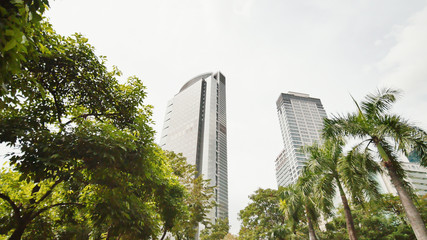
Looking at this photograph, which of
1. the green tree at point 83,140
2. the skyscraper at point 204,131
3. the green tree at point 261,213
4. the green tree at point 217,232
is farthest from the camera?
the skyscraper at point 204,131

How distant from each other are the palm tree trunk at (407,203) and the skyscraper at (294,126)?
118929 millimetres

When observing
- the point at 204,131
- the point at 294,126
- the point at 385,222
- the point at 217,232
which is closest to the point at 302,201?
the point at 385,222

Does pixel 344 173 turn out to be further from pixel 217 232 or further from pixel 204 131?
pixel 204 131

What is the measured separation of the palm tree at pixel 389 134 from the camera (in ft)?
25.1

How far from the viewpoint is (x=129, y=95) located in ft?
25.4

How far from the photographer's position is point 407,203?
7602 mm

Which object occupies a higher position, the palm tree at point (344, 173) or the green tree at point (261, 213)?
the green tree at point (261, 213)

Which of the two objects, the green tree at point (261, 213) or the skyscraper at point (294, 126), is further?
the skyscraper at point (294, 126)

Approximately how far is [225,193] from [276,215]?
45.1 metres

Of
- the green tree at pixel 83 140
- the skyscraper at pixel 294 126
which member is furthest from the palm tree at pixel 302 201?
the skyscraper at pixel 294 126

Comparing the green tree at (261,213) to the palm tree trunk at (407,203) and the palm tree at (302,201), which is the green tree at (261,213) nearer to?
the palm tree at (302,201)

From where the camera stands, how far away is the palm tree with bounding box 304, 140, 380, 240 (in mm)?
9228

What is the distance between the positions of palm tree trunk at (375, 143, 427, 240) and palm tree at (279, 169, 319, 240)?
17.8 ft

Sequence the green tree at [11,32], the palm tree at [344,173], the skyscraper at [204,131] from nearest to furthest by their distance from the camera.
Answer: the green tree at [11,32] → the palm tree at [344,173] → the skyscraper at [204,131]
